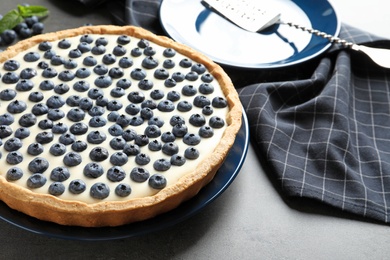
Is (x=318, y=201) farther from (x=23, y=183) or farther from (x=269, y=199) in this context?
(x=23, y=183)

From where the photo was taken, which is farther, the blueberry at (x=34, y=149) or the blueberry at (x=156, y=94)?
the blueberry at (x=156, y=94)

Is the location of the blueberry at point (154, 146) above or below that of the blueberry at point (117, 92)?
below

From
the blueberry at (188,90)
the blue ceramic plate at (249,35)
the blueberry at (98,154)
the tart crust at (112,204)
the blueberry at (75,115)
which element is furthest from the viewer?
the blue ceramic plate at (249,35)

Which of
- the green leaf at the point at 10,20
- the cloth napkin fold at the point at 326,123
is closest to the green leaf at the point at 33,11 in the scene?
the green leaf at the point at 10,20

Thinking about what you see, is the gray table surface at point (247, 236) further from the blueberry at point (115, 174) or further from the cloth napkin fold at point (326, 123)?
the blueberry at point (115, 174)

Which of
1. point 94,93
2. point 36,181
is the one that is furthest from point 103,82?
point 36,181

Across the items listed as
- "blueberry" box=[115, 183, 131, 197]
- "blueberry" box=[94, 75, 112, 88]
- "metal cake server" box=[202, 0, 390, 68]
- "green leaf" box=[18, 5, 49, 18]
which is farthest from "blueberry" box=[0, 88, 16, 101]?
"metal cake server" box=[202, 0, 390, 68]

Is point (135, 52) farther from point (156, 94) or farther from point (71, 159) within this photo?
point (71, 159)
